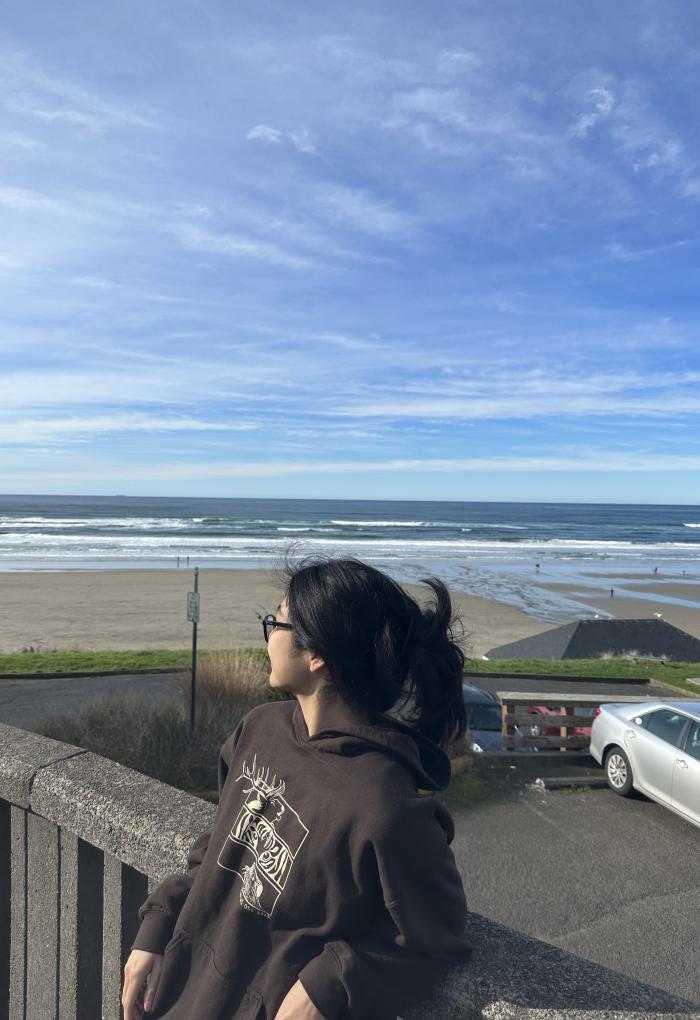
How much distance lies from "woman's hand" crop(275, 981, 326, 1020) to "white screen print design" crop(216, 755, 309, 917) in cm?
16

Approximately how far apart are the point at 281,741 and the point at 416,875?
444mm

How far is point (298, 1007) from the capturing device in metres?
1.45

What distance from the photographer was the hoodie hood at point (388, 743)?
1.56 metres

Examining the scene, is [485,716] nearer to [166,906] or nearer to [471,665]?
[471,665]

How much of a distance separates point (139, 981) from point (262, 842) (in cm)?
47

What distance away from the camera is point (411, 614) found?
1.72 metres

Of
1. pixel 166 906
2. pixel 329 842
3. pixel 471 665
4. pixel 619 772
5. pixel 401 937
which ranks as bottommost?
pixel 471 665

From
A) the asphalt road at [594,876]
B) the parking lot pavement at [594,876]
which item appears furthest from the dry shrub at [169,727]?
the parking lot pavement at [594,876]

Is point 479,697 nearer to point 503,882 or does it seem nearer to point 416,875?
point 503,882

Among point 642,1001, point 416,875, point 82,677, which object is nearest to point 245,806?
point 416,875

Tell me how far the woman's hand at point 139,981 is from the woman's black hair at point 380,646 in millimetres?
750

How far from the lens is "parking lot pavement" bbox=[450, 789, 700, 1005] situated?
5.43 meters

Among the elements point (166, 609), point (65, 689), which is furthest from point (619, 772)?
point (166, 609)

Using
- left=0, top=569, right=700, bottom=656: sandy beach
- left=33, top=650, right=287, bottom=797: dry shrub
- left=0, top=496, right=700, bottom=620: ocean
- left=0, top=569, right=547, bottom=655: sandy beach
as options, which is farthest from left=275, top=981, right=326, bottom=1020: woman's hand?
left=0, top=496, right=700, bottom=620: ocean
